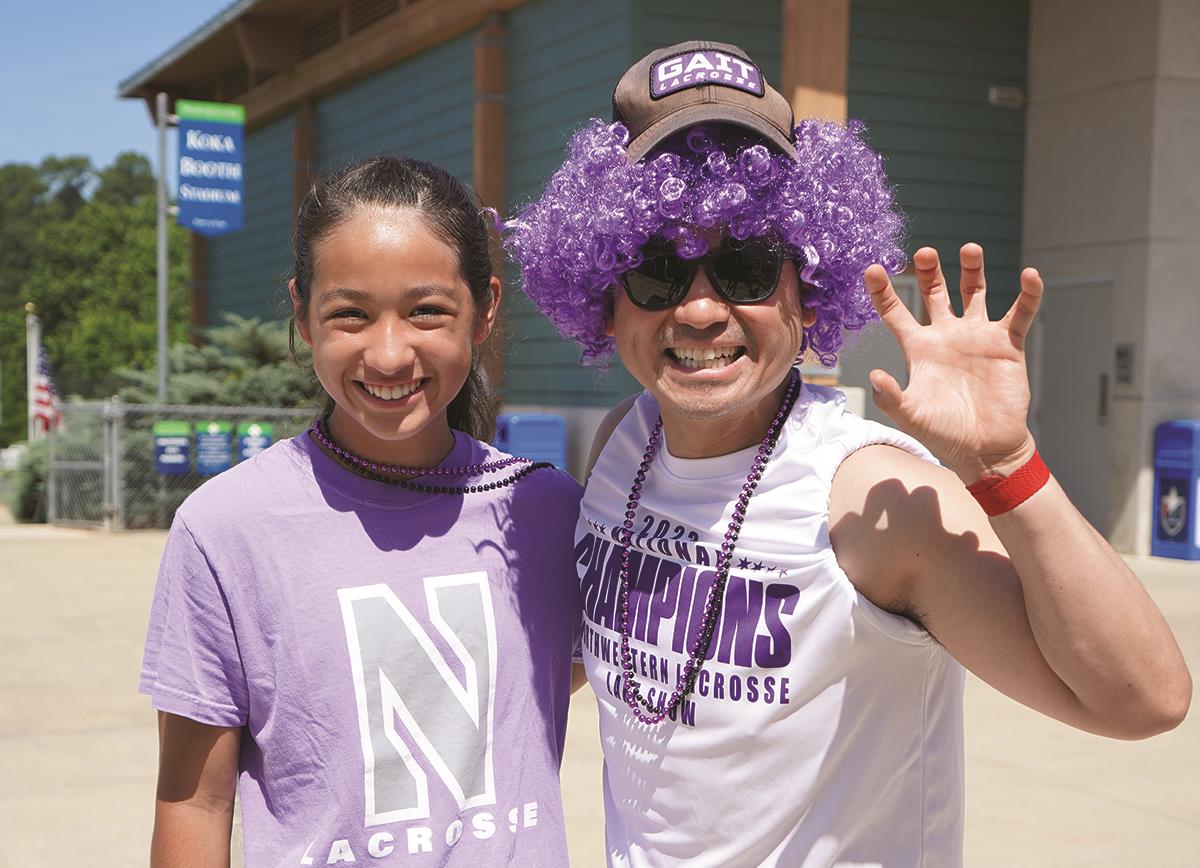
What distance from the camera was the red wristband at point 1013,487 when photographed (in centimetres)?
158

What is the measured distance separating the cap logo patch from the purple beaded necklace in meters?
0.51

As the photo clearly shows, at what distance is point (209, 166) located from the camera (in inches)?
571

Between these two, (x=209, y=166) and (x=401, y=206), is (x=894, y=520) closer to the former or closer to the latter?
(x=401, y=206)


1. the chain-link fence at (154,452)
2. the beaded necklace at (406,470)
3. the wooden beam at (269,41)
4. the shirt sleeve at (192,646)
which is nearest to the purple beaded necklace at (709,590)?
the beaded necklace at (406,470)

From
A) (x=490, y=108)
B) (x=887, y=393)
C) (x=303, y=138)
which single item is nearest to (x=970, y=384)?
(x=887, y=393)

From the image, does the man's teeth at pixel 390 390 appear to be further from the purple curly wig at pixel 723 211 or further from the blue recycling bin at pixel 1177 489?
the blue recycling bin at pixel 1177 489

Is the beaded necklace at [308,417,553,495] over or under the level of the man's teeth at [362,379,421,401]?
under

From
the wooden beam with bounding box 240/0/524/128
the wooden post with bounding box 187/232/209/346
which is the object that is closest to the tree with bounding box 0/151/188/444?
the wooden post with bounding box 187/232/209/346

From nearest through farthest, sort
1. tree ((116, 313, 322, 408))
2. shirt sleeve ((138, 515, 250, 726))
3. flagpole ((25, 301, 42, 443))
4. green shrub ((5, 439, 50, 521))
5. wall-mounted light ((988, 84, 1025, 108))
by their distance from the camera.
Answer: shirt sleeve ((138, 515, 250, 726)), wall-mounted light ((988, 84, 1025, 108)), tree ((116, 313, 322, 408)), green shrub ((5, 439, 50, 521)), flagpole ((25, 301, 42, 443))

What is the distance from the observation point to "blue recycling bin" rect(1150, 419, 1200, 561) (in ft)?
36.8

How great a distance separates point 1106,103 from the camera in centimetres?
1213

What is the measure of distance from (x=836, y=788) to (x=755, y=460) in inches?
20.7

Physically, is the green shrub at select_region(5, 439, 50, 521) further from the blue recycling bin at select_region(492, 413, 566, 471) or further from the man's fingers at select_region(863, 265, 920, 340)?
the man's fingers at select_region(863, 265, 920, 340)

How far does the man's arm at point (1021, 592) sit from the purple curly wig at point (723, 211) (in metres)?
0.43
